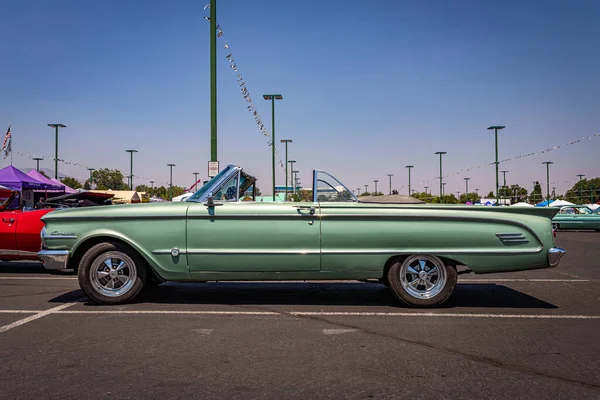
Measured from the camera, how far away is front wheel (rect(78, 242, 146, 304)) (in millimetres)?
5504

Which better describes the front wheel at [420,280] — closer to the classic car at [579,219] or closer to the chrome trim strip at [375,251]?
the chrome trim strip at [375,251]

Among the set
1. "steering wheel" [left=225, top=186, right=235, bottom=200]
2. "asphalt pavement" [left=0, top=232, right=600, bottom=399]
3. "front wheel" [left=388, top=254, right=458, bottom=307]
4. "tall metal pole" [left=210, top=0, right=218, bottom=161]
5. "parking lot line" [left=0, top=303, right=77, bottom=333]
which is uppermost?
"tall metal pole" [left=210, top=0, right=218, bottom=161]

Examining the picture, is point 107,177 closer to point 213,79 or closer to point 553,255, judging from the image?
point 213,79

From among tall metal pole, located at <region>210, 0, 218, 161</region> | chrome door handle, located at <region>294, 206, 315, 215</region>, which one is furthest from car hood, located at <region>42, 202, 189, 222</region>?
tall metal pole, located at <region>210, 0, 218, 161</region>

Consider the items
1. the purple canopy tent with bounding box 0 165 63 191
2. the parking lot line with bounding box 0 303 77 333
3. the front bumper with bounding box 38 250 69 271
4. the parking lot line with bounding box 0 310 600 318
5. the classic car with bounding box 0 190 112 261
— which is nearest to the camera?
the parking lot line with bounding box 0 303 77 333

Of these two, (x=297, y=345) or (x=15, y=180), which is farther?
(x=15, y=180)

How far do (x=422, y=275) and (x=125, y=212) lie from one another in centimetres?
334

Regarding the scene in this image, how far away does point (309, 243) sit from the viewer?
17.7ft

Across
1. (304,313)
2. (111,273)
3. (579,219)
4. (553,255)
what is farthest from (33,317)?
(579,219)

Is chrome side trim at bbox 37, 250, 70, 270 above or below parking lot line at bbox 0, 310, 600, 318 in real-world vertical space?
above

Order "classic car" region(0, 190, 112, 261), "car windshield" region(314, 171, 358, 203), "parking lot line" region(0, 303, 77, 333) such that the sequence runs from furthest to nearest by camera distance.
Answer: "classic car" region(0, 190, 112, 261), "car windshield" region(314, 171, 358, 203), "parking lot line" region(0, 303, 77, 333)

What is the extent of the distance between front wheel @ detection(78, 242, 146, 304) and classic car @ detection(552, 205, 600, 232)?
2440 centimetres

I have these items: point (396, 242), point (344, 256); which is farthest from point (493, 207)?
point (344, 256)

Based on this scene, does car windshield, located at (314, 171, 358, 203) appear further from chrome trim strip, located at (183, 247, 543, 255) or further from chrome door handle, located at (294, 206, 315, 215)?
chrome trim strip, located at (183, 247, 543, 255)
